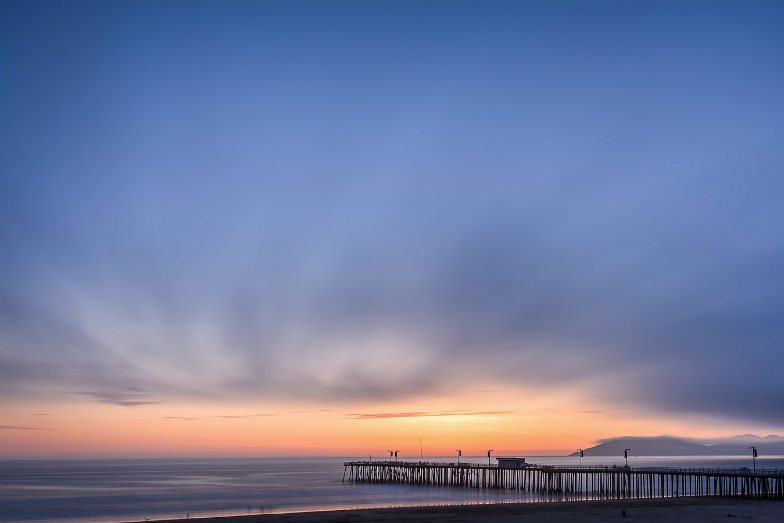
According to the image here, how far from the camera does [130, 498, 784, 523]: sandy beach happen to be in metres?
43.8

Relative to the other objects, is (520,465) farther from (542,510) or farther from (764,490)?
(542,510)

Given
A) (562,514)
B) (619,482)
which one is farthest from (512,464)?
(562,514)

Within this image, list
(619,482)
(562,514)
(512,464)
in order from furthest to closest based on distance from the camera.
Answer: (512,464) → (619,482) → (562,514)

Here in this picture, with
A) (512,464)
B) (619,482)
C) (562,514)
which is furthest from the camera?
(512,464)

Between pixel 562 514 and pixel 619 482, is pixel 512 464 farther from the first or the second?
pixel 562 514

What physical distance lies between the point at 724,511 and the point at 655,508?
4967mm

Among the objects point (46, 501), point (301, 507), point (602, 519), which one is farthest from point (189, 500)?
point (602, 519)

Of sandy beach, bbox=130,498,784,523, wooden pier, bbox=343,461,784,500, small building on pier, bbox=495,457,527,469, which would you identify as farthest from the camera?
small building on pier, bbox=495,457,527,469

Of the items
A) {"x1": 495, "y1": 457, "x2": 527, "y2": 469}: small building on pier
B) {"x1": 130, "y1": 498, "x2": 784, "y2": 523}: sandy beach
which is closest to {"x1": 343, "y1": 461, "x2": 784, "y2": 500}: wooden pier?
{"x1": 495, "y1": 457, "x2": 527, "y2": 469}: small building on pier

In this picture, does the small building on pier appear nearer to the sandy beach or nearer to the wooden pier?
the wooden pier

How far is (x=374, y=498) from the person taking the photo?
7525 centimetres

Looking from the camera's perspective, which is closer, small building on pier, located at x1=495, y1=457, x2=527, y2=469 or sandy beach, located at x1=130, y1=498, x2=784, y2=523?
sandy beach, located at x1=130, y1=498, x2=784, y2=523

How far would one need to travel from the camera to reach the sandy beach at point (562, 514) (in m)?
43.8

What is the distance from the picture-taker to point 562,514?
4759 cm
